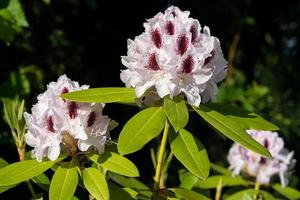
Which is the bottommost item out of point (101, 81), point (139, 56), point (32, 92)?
point (101, 81)

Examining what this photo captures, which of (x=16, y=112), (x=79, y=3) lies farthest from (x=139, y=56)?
(x=79, y=3)

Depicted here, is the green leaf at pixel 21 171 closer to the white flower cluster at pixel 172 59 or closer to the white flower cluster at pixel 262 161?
the white flower cluster at pixel 172 59

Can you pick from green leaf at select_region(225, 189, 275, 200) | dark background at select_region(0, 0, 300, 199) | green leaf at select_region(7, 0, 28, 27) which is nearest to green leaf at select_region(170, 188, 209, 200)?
green leaf at select_region(225, 189, 275, 200)

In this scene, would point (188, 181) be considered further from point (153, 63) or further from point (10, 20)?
point (10, 20)

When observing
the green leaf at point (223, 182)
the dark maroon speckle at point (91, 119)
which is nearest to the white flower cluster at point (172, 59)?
the dark maroon speckle at point (91, 119)

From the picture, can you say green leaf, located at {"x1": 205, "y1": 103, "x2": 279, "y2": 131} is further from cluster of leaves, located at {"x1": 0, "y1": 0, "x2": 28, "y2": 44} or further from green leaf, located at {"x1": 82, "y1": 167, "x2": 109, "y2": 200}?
cluster of leaves, located at {"x1": 0, "y1": 0, "x2": 28, "y2": 44}

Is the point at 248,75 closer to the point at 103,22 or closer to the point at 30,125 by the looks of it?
the point at 103,22
